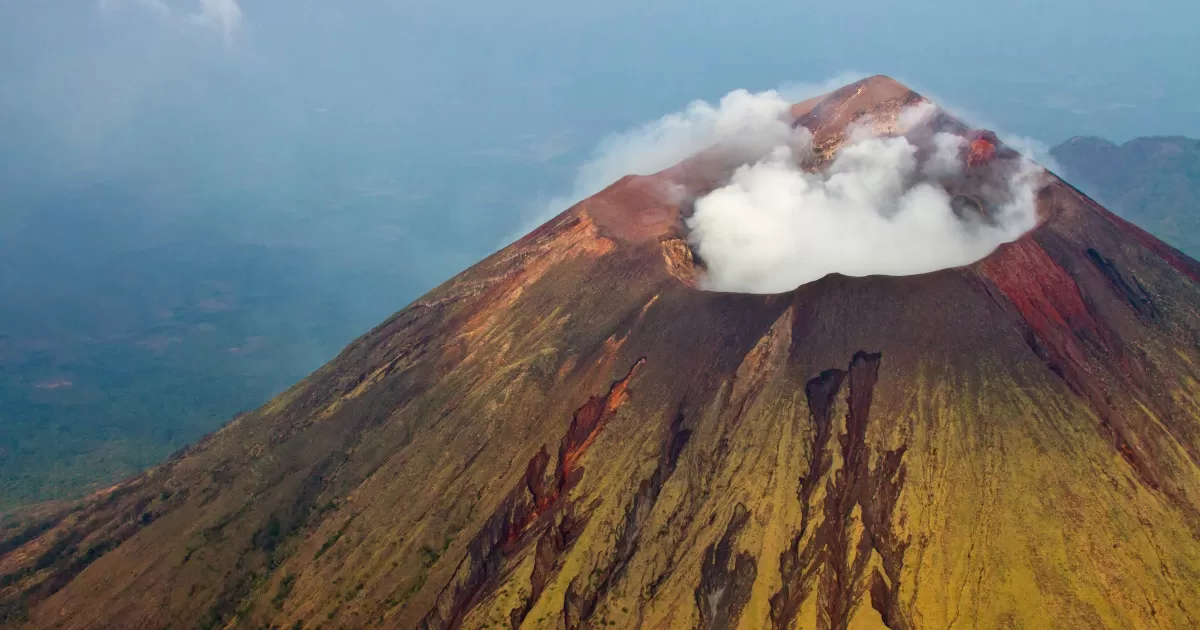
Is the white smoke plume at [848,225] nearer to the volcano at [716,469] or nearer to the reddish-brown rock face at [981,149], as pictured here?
the reddish-brown rock face at [981,149]

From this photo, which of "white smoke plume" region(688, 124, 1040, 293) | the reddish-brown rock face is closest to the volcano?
the reddish-brown rock face

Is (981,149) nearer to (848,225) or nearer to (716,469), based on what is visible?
(848,225)

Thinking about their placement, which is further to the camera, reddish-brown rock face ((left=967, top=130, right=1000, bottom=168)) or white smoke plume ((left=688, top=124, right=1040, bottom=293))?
reddish-brown rock face ((left=967, top=130, right=1000, bottom=168))

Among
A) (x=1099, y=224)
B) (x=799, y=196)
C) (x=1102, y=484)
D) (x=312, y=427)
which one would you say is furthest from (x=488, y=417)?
(x=1099, y=224)

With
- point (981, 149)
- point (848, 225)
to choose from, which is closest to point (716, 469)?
point (848, 225)

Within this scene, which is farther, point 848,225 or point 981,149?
point 981,149

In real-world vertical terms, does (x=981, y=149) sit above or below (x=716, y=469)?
above

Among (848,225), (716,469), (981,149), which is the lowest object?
(716,469)

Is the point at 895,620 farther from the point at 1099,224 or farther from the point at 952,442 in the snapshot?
the point at 1099,224

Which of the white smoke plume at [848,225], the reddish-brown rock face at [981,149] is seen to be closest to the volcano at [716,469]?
the reddish-brown rock face at [981,149]

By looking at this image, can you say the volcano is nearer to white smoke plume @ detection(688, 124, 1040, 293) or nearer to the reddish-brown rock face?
the reddish-brown rock face
